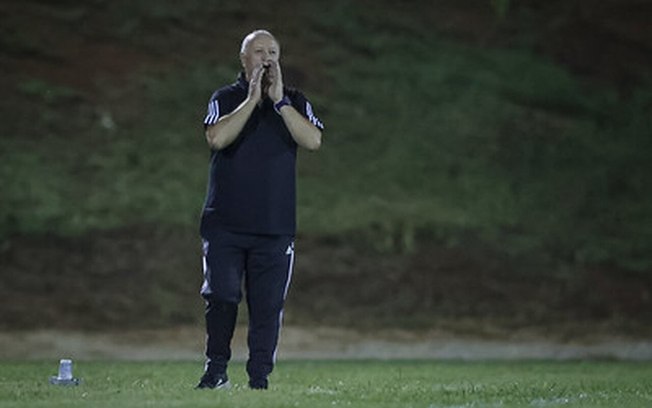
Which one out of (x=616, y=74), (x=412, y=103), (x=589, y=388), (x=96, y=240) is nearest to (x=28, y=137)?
(x=96, y=240)

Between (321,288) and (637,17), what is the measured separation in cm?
1132

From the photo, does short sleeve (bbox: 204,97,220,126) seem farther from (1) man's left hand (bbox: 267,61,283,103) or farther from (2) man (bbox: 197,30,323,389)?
(1) man's left hand (bbox: 267,61,283,103)

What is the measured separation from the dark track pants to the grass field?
0.22 m

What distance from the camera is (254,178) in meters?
9.73

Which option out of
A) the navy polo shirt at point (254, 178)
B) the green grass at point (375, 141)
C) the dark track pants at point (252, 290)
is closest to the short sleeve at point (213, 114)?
the navy polo shirt at point (254, 178)

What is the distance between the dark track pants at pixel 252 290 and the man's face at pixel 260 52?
962 millimetres

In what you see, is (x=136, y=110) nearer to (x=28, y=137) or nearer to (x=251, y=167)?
(x=28, y=137)

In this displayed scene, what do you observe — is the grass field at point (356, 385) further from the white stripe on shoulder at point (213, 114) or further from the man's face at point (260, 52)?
the man's face at point (260, 52)

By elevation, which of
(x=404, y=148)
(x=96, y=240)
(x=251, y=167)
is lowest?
(x=251, y=167)

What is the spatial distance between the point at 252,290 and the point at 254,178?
0.62 meters

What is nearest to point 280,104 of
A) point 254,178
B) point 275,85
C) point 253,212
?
point 275,85

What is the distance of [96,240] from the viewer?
20.7 m

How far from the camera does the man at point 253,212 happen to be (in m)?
9.66

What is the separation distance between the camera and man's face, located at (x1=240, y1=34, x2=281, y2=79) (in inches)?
386
